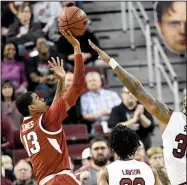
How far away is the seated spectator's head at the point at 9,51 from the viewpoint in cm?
1174

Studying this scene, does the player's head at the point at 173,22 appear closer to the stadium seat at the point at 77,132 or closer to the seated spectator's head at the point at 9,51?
the seated spectator's head at the point at 9,51

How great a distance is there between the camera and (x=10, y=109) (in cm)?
1087

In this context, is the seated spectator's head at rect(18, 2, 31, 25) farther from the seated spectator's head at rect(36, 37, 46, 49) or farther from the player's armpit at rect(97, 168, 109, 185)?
the player's armpit at rect(97, 168, 109, 185)

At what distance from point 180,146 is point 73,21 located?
168 cm

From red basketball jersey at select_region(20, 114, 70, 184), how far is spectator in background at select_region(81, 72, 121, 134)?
419 cm

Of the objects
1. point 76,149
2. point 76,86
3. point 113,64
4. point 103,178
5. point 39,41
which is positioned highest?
point 113,64

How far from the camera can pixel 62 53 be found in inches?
477

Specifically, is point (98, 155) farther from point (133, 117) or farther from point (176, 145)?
point (176, 145)

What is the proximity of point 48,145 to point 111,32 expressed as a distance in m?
6.70

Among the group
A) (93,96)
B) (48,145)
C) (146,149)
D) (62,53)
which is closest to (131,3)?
(62,53)

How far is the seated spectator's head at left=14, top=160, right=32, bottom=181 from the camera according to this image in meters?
9.35

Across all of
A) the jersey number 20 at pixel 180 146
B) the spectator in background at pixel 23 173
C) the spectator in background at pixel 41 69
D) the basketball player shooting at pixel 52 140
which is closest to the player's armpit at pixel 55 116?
the basketball player shooting at pixel 52 140

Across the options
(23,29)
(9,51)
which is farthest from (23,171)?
(23,29)

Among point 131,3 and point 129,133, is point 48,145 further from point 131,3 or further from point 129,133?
point 131,3
